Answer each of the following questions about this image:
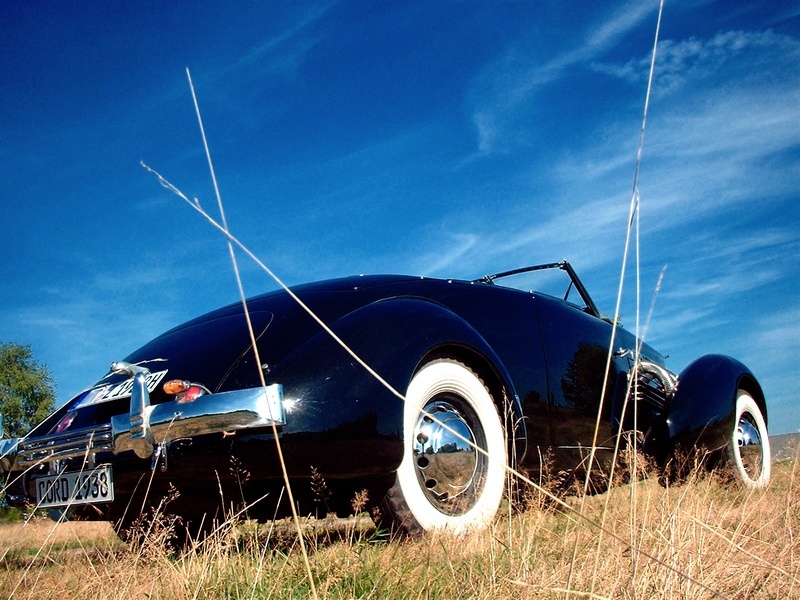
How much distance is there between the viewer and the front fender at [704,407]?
4.48 metres

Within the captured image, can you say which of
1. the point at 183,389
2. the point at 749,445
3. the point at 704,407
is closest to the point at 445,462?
the point at 183,389

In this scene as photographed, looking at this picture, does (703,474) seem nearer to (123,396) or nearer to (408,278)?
(408,278)

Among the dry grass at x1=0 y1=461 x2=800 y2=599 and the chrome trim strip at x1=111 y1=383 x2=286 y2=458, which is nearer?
the dry grass at x1=0 y1=461 x2=800 y2=599

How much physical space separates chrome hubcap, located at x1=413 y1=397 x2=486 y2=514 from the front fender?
2016 millimetres

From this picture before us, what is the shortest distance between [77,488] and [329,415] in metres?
1.14

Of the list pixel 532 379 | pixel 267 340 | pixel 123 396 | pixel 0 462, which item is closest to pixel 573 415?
pixel 532 379

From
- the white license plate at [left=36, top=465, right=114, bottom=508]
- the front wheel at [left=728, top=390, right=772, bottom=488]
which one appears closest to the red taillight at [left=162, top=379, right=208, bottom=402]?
the white license plate at [left=36, top=465, right=114, bottom=508]

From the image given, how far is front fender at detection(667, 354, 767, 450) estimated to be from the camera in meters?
4.48

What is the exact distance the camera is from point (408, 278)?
12.3 ft

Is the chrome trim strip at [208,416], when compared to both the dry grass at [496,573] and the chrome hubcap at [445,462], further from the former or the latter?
the chrome hubcap at [445,462]

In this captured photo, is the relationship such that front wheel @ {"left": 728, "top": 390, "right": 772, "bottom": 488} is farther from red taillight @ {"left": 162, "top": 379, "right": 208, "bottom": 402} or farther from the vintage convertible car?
red taillight @ {"left": 162, "top": 379, "right": 208, "bottom": 402}

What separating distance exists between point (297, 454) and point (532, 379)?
1.62 metres

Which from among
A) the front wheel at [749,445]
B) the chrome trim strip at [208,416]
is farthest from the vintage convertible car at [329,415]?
the front wheel at [749,445]

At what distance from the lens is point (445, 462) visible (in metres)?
2.96
